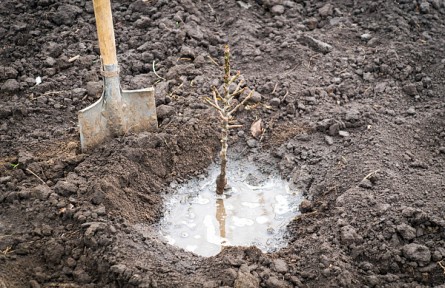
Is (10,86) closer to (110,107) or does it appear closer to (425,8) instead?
(110,107)

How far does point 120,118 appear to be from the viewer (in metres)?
4.12

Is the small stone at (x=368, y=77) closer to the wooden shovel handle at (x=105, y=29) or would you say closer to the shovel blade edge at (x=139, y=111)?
the shovel blade edge at (x=139, y=111)

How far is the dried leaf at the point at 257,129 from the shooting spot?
4414 millimetres

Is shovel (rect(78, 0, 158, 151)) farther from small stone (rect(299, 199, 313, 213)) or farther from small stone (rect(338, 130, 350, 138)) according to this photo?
small stone (rect(338, 130, 350, 138))

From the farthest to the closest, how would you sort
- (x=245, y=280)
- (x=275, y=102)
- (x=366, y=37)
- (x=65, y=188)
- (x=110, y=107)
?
(x=366, y=37) → (x=275, y=102) → (x=110, y=107) → (x=65, y=188) → (x=245, y=280)

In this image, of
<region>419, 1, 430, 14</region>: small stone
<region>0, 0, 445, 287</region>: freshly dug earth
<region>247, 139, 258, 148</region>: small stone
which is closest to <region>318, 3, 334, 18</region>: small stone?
<region>0, 0, 445, 287</region>: freshly dug earth

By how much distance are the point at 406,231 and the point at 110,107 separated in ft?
7.23

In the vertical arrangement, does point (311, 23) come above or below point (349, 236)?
above

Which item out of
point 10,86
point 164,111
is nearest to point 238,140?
point 164,111

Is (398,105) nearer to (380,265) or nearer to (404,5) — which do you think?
(404,5)

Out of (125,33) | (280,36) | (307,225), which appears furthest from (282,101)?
(125,33)

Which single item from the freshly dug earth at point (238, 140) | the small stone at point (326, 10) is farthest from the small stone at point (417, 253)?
the small stone at point (326, 10)

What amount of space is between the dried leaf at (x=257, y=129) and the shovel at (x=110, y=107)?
767mm

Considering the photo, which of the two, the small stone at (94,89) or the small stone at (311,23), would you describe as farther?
the small stone at (311,23)
